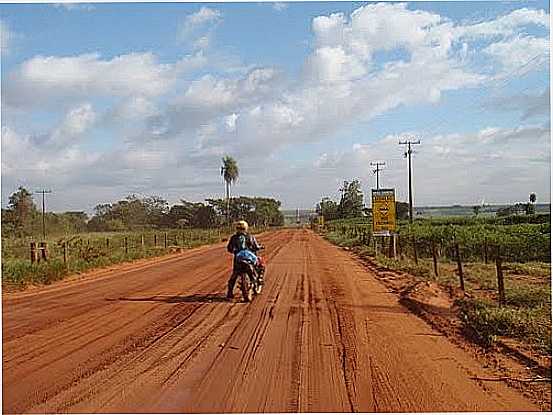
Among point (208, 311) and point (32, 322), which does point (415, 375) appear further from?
point (32, 322)

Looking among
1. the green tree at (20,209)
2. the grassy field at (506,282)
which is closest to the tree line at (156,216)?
the green tree at (20,209)

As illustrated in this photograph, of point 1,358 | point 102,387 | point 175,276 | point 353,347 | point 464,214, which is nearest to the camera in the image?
point 102,387

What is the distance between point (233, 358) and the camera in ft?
25.4

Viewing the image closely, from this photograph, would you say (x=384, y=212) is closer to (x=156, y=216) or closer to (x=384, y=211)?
(x=384, y=211)

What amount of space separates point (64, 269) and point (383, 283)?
355 inches

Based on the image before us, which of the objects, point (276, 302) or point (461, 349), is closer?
point (461, 349)

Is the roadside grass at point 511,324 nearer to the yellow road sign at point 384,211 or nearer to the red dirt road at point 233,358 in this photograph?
the red dirt road at point 233,358

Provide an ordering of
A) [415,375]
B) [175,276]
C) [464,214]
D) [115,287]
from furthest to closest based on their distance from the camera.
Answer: [464,214]
[175,276]
[115,287]
[415,375]

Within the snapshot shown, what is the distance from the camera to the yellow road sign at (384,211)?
26594mm

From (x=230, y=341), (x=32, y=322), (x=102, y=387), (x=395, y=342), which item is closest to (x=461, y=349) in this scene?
(x=395, y=342)

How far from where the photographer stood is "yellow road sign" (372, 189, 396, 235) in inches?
1047

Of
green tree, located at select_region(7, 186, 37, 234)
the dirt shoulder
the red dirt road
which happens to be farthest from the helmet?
green tree, located at select_region(7, 186, 37, 234)

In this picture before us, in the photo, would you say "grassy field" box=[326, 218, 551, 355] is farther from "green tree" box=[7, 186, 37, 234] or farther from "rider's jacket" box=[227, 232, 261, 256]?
"green tree" box=[7, 186, 37, 234]

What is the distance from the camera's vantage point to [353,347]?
330 inches
